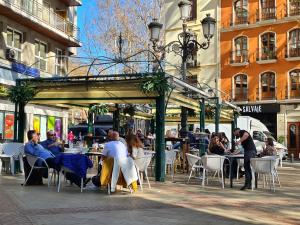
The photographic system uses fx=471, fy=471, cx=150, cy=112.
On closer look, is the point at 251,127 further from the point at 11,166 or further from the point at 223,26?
the point at 11,166

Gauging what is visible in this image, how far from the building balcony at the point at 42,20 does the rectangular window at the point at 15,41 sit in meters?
0.66

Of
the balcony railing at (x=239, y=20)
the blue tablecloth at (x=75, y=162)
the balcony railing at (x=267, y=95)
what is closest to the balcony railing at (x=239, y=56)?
the balcony railing at (x=239, y=20)

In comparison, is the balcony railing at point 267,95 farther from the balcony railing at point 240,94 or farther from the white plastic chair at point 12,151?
the white plastic chair at point 12,151

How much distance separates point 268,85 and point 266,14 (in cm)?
571

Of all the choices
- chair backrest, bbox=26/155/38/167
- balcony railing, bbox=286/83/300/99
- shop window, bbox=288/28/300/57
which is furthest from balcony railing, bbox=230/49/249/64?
chair backrest, bbox=26/155/38/167

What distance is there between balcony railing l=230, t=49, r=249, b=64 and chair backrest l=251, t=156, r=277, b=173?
2787cm

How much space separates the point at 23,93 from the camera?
15.0 meters

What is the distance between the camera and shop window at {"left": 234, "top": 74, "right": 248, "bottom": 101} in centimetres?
3862

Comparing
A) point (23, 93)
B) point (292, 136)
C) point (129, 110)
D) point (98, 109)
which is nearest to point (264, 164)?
point (23, 93)

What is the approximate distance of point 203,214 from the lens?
8047mm

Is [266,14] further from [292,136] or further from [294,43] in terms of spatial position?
[292,136]

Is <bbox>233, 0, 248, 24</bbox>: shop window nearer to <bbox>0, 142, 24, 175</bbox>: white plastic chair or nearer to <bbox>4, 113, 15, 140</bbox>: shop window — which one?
<bbox>4, 113, 15, 140</bbox>: shop window

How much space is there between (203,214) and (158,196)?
2.22m

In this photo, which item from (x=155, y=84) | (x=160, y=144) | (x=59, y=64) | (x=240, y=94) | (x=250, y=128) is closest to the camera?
(x=155, y=84)
